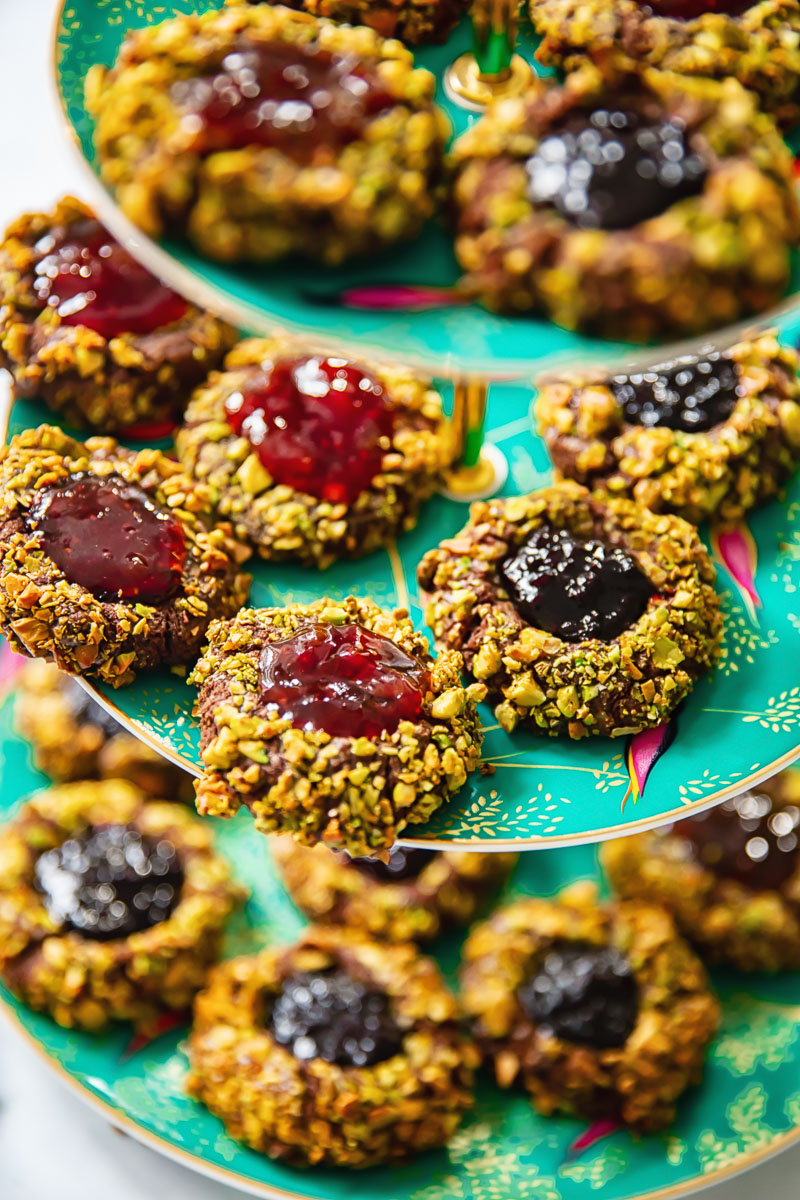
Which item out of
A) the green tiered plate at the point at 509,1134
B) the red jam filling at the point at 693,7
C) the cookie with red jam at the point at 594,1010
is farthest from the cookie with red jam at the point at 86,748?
the red jam filling at the point at 693,7

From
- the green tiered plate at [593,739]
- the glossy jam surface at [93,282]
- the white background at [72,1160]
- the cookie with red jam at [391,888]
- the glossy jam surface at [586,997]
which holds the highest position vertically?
the glossy jam surface at [93,282]

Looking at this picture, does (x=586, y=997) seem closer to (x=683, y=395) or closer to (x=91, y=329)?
(x=683, y=395)

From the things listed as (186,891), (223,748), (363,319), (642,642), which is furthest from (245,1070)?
(363,319)

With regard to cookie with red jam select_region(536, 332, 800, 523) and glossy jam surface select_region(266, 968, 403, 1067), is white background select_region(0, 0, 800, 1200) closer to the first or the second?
glossy jam surface select_region(266, 968, 403, 1067)

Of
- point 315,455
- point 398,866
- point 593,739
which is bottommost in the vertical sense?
point 398,866


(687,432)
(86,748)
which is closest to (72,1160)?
(86,748)

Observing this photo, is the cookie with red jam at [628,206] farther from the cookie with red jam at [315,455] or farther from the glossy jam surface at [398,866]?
the glossy jam surface at [398,866]

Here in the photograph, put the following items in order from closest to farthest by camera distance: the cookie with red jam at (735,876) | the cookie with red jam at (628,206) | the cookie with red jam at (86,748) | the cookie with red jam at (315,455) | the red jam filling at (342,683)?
1. the cookie with red jam at (628,206)
2. the red jam filling at (342,683)
3. the cookie with red jam at (315,455)
4. the cookie with red jam at (735,876)
5. the cookie with red jam at (86,748)
